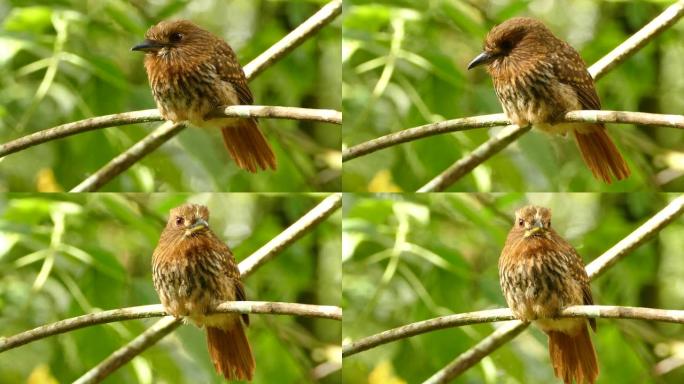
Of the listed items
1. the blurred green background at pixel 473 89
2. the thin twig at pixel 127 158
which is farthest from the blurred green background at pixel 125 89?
the blurred green background at pixel 473 89

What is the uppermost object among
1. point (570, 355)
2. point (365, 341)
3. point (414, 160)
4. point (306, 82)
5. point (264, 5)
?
point (264, 5)

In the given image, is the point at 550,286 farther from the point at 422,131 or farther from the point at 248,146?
the point at 248,146

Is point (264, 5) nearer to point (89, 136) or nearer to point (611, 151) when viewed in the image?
point (89, 136)

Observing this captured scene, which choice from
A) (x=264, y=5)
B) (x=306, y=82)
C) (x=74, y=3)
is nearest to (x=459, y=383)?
(x=306, y=82)

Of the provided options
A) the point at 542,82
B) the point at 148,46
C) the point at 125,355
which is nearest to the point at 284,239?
the point at 125,355

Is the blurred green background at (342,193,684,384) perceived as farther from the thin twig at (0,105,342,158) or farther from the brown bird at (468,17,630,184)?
the thin twig at (0,105,342,158)

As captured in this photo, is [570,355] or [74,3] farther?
[74,3]

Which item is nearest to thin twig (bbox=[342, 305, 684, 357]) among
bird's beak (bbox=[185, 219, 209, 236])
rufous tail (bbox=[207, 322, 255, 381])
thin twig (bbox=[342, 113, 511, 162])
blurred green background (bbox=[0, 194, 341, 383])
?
blurred green background (bbox=[0, 194, 341, 383])
